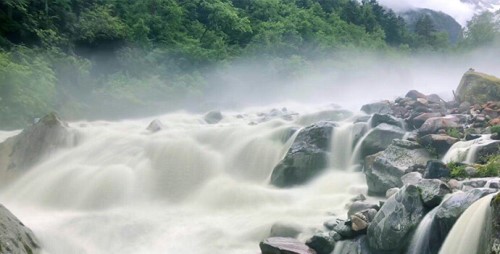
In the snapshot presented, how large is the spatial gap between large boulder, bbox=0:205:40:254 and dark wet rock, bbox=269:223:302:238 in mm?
4464

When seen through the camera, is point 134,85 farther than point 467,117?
Yes

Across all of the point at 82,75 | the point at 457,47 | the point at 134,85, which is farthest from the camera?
the point at 457,47

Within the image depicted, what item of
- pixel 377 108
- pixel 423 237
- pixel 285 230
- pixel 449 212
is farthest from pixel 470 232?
pixel 377 108

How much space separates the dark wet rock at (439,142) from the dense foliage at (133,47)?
15.8 metres

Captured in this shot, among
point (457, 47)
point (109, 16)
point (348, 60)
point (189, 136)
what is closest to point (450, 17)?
point (457, 47)

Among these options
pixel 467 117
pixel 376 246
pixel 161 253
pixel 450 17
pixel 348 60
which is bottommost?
pixel 161 253

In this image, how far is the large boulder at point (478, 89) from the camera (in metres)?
15.4

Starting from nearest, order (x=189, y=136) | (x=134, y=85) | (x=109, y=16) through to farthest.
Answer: (x=189, y=136)
(x=134, y=85)
(x=109, y=16)

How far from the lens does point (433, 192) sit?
7402 millimetres

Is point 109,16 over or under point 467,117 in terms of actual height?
over

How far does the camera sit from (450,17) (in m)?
136

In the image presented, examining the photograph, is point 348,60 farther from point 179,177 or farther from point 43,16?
point 179,177

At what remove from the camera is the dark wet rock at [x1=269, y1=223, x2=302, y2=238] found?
29.0 ft

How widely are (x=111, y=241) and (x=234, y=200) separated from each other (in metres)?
3.40
